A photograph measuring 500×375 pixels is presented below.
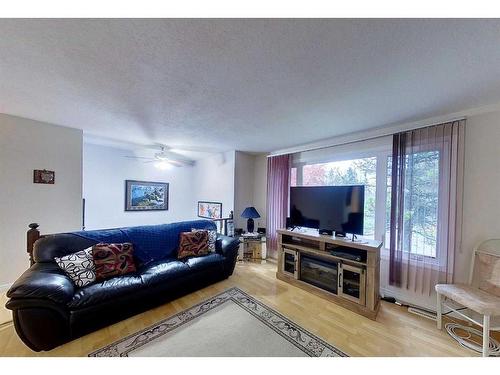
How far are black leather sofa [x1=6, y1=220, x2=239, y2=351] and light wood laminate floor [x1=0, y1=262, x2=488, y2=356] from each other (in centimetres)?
11

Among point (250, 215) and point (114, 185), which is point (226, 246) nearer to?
point (250, 215)

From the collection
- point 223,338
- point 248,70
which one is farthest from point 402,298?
point 248,70

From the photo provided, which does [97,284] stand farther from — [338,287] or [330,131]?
[330,131]

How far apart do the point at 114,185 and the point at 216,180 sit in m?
2.15

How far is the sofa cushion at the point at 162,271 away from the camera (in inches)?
86.0

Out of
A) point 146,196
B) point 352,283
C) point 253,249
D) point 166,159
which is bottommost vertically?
point 253,249

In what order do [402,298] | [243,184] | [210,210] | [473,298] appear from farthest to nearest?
[210,210]
[243,184]
[402,298]
[473,298]

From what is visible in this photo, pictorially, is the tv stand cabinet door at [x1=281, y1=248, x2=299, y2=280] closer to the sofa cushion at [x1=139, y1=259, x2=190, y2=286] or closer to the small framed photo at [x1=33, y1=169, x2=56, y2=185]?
the sofa cushion at [x1=139, y1=259, x2=190, y2=286]

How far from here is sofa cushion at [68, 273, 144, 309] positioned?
5.71ft

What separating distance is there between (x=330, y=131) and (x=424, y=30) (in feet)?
5.81

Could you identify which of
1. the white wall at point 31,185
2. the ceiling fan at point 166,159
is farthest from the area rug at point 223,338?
the ceiling fan at point 166,159

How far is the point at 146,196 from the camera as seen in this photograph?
15.3 ft

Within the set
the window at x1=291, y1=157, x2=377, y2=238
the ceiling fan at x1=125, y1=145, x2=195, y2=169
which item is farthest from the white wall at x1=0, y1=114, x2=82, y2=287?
the window at x1=291, y1=157, x2=377, y2=238

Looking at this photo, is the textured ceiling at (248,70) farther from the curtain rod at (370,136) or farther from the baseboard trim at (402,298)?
the baseboard trim at (402,298)
